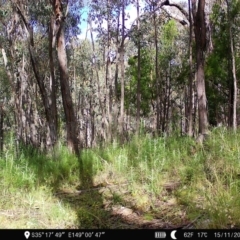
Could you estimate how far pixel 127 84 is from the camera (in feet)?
105

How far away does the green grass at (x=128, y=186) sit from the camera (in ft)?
12.0

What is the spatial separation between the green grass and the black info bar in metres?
0.20

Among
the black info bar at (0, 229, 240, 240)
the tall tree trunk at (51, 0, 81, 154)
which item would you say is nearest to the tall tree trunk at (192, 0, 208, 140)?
the tall tree trunk at (51, 0, 81, 154)

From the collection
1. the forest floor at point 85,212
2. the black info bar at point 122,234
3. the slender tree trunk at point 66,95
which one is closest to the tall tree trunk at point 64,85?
the slender tree trunk at point 66,95

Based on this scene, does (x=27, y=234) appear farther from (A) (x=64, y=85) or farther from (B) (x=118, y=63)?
(B) (x=118, y=63)

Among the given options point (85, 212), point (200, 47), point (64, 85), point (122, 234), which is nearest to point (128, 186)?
point (85, 212)

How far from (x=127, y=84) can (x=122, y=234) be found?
29.0m

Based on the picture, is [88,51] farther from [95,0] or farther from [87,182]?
[87,182]

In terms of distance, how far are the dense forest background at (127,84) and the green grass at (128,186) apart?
33 mm

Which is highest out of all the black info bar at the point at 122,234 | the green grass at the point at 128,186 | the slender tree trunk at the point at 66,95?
the slender tree trunk at the point at 66,95

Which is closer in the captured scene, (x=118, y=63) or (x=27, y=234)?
(x=27, y=234)

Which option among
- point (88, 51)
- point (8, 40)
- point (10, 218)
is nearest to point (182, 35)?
point (88, 51)

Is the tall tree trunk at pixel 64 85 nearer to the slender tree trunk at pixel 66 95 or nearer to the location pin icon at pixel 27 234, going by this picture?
the slender tree trunk at pixel 66 95

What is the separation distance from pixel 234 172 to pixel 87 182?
2.34 meters
